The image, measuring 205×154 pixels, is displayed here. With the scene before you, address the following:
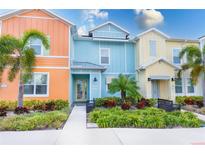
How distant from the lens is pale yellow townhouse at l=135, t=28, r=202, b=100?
1503cm

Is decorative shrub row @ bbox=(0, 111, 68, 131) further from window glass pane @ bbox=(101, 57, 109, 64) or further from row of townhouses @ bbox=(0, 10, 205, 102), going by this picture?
window glass pane @ bbox=(101, 57, 109, 64)

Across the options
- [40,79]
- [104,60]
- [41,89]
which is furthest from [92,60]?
[41,89]

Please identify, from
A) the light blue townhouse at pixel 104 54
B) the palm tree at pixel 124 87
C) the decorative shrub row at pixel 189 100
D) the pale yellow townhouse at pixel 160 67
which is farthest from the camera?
the light blue townhouse at pixel 104 54

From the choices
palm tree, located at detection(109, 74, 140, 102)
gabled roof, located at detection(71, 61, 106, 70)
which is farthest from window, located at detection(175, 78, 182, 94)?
gabled roof, located at detection(71, 61, 106, 70)

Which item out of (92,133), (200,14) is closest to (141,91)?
(200,14)

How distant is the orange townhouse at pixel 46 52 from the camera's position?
41.5 feet

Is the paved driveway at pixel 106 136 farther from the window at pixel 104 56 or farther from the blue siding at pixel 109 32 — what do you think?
the blue siding at pixel 109 32

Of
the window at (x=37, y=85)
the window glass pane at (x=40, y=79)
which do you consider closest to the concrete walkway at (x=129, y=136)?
the window at (x=37, y=85)

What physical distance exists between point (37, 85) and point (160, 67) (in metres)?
9.69

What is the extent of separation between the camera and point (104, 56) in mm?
15875

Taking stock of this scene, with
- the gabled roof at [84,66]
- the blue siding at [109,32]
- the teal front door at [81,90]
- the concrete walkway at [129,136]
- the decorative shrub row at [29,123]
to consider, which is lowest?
the concrete walkway at [129,136]

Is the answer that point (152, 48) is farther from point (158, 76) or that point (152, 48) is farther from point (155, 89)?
point (155, 89)
